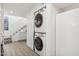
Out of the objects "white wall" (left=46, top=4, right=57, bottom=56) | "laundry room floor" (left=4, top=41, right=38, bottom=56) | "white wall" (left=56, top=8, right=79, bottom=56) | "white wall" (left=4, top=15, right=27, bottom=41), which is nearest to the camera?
"white wall" (left=56, top=8, right=79, bottom=56)

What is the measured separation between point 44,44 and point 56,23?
953mm

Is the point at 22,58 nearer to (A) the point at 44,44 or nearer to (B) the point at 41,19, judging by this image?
(A) the point at 44,44

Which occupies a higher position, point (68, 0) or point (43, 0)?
point (43, 0)

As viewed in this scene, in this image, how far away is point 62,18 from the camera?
8.63 ft

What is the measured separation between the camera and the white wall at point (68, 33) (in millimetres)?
2094

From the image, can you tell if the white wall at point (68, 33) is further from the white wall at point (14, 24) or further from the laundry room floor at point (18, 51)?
the white wall at point (14, 24)

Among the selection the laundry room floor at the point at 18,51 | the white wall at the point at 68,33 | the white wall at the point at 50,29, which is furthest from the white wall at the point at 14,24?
the white wall at the point at 68,33

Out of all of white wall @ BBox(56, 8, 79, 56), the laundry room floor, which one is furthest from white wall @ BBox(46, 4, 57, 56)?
the laundry room floor

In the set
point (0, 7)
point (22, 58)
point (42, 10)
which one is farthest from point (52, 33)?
point (22, 58)

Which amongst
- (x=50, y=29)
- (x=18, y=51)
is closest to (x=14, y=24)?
(x=18, y=51)

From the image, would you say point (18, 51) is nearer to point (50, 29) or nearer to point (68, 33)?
point (50, 29)

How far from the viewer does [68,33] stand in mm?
2363

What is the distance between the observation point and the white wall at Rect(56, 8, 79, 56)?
2.09 meters

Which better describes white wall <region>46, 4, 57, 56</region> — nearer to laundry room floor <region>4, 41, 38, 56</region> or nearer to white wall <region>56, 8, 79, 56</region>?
white wall <region>56, 8, 79, 56</region>
